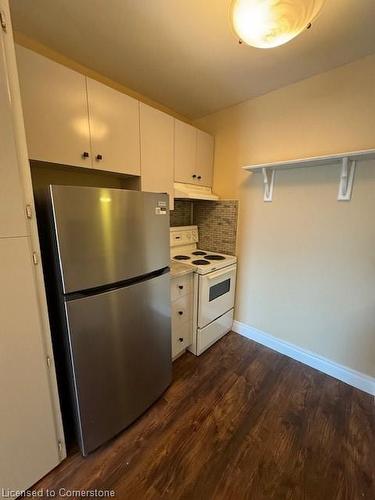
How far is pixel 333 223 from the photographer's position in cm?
171

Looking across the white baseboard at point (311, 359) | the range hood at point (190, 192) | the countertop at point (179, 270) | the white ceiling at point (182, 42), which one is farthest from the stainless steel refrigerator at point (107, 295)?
A: the white baseboard at point (311, 359)

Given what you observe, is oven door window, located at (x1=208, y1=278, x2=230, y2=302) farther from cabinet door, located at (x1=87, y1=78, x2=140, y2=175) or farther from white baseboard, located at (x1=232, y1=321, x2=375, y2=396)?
cabinet door, located at (x1=87, y1=78, x2=140, y2=175)

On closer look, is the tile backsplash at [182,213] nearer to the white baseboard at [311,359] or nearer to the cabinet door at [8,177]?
the white baseboard at [311,359]

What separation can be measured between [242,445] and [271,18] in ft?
7.19

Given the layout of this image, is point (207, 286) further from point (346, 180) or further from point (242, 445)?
point (346, 180)

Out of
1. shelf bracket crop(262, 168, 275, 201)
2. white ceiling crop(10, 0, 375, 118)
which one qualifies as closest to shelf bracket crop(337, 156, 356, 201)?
shelf bracket crop(262, 168, 275, 201)

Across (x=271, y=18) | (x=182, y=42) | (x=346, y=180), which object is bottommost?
(x=346, y=180)

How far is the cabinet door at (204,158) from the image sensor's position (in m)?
2.18

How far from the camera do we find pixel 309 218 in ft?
5.99

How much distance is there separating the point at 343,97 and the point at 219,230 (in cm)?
147

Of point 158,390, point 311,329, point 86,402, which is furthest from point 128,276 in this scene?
point 311,329

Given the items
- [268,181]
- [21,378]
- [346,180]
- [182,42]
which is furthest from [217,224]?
[21,378]

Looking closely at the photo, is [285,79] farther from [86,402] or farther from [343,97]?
[86,402]

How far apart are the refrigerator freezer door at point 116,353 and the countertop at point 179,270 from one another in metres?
0.22
